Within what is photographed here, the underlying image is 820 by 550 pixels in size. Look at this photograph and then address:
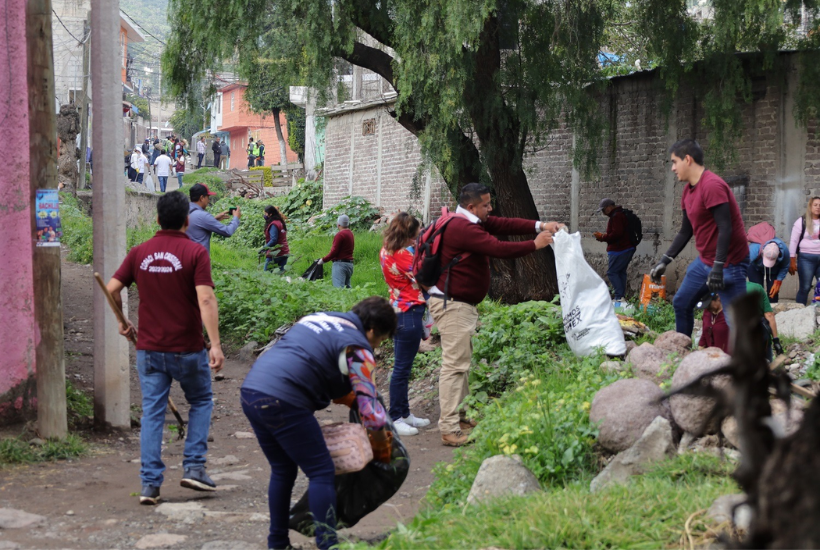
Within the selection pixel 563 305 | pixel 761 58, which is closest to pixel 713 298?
pixel 563 305

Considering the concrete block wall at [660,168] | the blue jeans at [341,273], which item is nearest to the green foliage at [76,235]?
the blue jeans at [341,273]

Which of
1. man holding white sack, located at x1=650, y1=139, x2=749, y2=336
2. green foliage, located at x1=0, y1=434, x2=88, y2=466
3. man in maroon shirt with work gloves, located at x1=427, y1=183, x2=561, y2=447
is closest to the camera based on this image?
green foliage, located at x1=0, y1=434, x2=88, y2=466

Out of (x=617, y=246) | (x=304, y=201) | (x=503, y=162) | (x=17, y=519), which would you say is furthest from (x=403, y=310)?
(x=304, y=201)

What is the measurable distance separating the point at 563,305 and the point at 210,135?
66.6m

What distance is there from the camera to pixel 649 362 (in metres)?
6.18

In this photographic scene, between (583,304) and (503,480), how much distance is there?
302 centimetres

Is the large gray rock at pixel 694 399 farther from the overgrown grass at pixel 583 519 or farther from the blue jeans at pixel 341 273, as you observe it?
the blue jeans at pixel 341 273

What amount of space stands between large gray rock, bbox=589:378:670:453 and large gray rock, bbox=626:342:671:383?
77 centimetres

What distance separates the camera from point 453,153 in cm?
1160

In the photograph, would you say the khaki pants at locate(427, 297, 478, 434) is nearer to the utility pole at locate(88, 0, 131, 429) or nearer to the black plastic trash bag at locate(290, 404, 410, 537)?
the black plastic trash bag at locate(290, 404, 410, 537)

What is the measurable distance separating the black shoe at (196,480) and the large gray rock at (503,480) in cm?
181

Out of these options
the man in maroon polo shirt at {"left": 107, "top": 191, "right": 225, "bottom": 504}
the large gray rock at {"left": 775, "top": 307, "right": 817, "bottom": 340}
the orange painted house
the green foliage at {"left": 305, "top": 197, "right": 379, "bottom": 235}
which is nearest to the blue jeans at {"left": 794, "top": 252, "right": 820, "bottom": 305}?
the large gray rock at {"left": 775, "top": 307, "right": 817, "bottom": 340}

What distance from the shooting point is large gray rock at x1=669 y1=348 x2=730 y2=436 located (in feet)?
15.7

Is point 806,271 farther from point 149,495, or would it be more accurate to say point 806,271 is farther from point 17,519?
point 17,519
